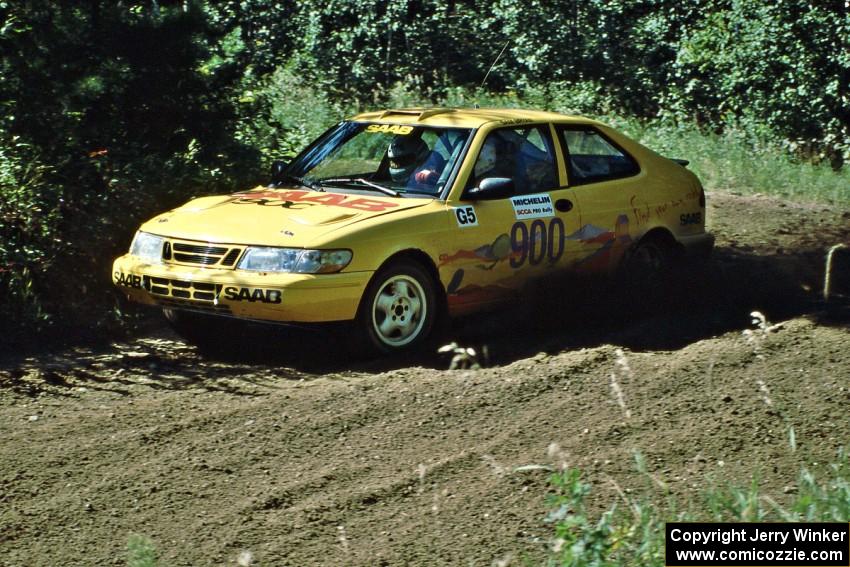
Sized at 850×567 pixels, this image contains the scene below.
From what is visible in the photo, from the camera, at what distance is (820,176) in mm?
14891

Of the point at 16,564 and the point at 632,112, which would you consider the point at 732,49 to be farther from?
the point at 16,564

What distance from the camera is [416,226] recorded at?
8.03 m

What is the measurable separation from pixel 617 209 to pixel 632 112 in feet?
33.7

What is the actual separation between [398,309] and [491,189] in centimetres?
107

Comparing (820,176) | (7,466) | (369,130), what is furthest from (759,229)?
(7,466)

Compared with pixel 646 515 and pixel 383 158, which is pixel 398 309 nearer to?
pixel 383 158

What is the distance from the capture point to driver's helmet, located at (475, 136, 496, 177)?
28.5 feet

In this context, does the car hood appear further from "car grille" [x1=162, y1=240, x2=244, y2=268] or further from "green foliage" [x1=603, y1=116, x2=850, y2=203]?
"green foliage" [x1=603, y1=116, x2=850, y2=203]

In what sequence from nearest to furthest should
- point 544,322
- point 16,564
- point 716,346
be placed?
1. point 16,564
2. point 716,346
3. point 544,322

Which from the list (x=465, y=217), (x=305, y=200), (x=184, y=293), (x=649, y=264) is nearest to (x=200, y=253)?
(x=184, y=293)

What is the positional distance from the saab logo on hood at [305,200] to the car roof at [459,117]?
36.5 inches

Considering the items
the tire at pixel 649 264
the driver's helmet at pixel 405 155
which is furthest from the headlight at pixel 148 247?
the tire at pixel 649 264

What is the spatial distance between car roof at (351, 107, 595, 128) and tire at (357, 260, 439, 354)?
1.32m
